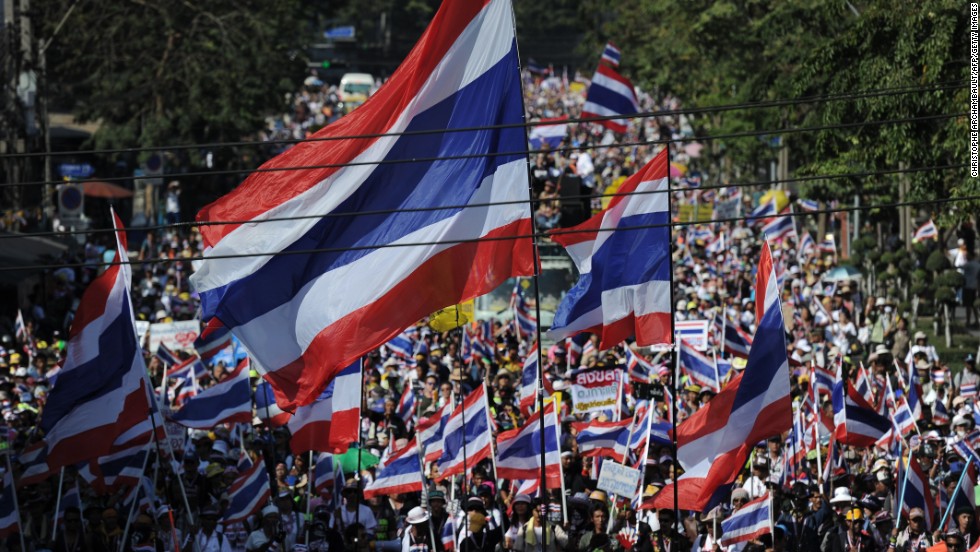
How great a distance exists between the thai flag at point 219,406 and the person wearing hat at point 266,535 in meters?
1.98

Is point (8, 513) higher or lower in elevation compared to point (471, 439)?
lower

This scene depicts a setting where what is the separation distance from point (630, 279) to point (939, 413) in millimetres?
6908

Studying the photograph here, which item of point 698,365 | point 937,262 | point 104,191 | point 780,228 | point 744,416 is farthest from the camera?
point 104,191

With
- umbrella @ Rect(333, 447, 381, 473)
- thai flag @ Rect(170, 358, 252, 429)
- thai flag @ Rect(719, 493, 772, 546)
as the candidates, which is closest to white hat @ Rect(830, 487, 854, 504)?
thai flag @ Rect(719, 493, 772, 546)

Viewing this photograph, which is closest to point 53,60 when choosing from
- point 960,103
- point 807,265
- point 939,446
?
point 807,265

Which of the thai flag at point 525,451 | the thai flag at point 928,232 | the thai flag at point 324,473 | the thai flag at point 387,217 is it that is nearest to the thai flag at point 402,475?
the thai flag at point 525,451

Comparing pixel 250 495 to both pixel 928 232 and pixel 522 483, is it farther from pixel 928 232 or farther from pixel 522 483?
pixel 928 232

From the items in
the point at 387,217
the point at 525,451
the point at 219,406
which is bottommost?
the point at 525,451

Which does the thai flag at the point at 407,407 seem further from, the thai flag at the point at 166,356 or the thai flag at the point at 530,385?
the thai flag at the point at 166,356

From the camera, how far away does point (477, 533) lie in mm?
15477

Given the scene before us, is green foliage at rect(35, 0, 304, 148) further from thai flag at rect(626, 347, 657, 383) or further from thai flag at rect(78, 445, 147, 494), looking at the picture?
thai flag at rect(78, 445, 147, 494)

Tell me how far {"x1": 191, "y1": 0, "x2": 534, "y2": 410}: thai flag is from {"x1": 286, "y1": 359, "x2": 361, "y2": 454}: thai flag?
10.6 feet

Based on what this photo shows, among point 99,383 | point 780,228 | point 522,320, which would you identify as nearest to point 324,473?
point 99,383

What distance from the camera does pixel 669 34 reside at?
60.7 m
